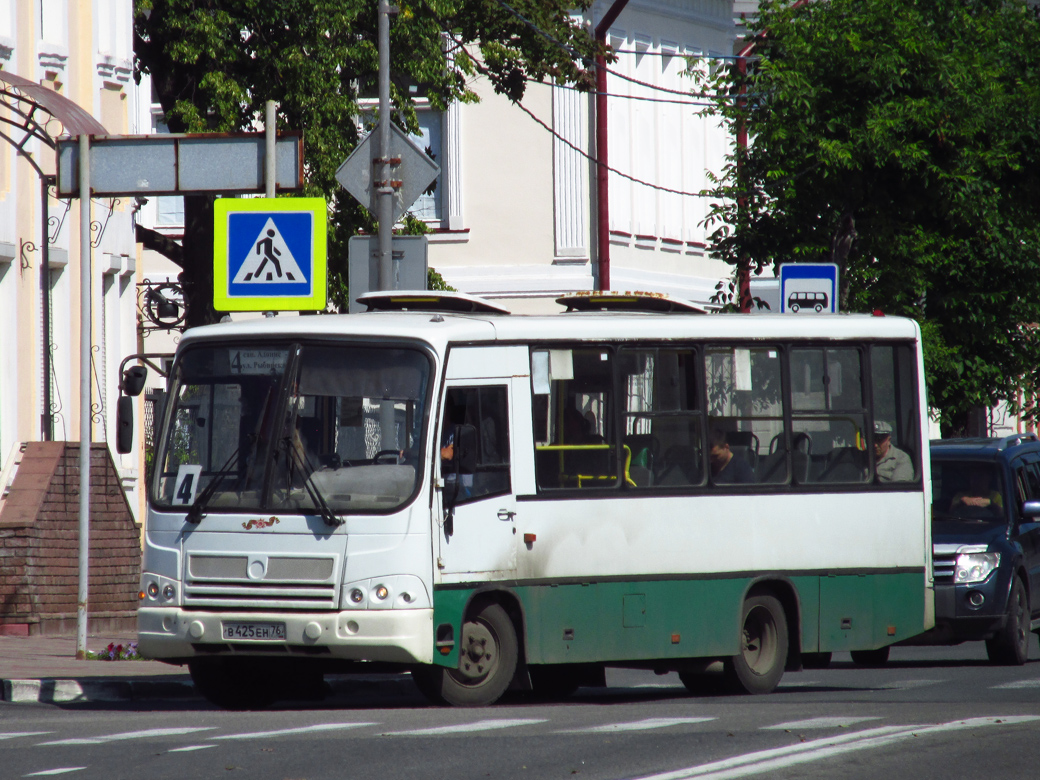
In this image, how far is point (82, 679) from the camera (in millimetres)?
14453

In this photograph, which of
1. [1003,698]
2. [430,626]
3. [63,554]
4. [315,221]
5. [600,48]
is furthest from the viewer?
[600,48]

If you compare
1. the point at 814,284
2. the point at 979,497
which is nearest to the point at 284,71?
the point at 814,284

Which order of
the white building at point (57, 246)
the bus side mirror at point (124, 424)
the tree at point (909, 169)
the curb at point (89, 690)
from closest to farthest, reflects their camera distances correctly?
the bus side mirror at point (124, 424) < the curb at point (89, 690) < the white building at point (57, 246) < the tree at point (909, 169)

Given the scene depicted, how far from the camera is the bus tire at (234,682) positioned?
1379 centimetres

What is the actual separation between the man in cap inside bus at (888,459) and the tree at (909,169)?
27.5 ft

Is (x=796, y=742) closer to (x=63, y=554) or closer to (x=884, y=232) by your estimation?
(x=63, y=554)

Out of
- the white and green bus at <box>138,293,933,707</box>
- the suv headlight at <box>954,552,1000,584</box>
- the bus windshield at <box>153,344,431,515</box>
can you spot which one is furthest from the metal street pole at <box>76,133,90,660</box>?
the suv headlight at <box>954,552,1000,584</box>

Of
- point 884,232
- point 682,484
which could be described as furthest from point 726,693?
point 884,232

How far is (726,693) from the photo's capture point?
15.3m

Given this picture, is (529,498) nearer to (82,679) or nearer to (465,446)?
(465,446)

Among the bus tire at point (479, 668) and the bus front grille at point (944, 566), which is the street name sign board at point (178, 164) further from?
the bus front grille at point (944, 566)

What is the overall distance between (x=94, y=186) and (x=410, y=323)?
4.77 m

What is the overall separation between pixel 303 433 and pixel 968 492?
859 cm

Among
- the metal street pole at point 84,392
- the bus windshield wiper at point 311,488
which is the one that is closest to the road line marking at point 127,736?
the bus windshield wiper at point 311,488
